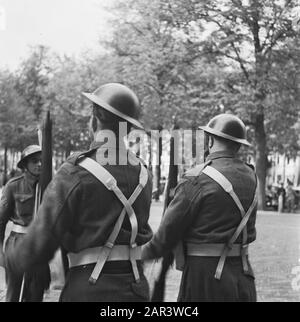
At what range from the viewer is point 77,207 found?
3.01m

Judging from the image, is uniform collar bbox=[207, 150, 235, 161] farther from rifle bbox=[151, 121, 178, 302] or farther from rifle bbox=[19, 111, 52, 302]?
rifle bbox=[19, 111, 52, 302]

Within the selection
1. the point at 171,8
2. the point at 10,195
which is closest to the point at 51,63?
the point at 171,8

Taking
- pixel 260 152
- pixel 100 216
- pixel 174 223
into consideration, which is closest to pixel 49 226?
pixel 100 216

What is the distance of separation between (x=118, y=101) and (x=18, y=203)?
260cm

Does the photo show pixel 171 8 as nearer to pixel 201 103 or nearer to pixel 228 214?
pixel 201 103

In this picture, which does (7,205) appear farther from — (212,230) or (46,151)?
(212,230)

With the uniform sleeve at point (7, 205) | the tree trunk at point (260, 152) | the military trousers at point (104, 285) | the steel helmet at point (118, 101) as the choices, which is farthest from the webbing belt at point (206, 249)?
the tree trunk at point (260, 152)

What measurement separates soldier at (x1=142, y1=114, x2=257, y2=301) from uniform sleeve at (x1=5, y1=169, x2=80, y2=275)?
3.32ft

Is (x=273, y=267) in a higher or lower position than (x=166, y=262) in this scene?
lower

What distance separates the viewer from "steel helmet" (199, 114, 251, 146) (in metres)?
4.34

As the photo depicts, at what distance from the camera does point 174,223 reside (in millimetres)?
3949

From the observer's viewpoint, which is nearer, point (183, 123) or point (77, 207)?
point (77, 207)

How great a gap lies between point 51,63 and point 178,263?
40832mm
